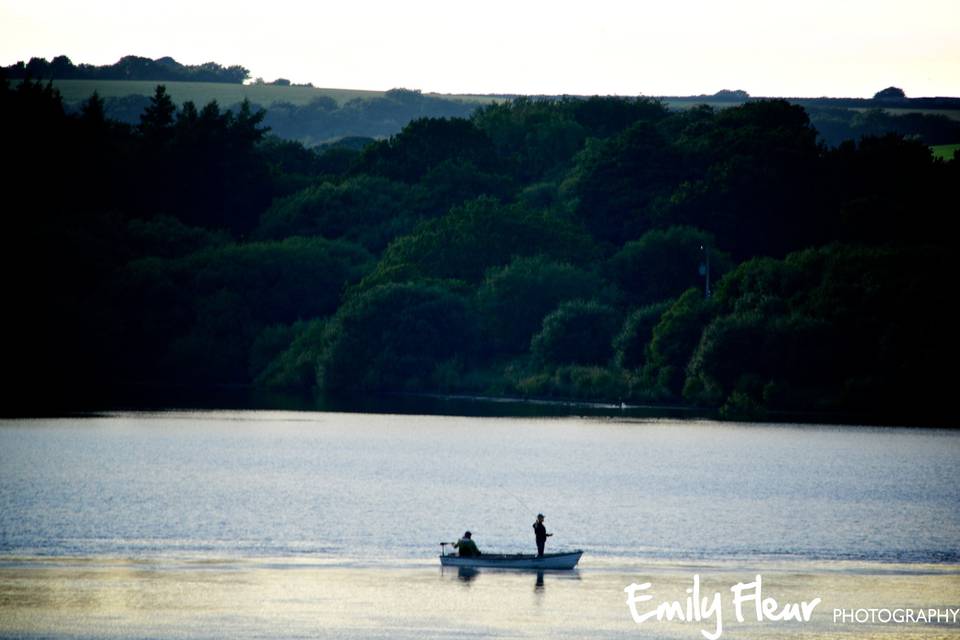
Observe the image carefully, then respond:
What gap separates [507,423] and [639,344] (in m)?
17.6

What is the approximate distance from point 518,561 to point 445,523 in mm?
15774

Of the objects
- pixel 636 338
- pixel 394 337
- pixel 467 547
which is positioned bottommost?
pixel 394 337

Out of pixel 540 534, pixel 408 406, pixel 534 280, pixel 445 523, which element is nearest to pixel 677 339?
pixel 534 280

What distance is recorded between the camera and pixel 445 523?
7862cm

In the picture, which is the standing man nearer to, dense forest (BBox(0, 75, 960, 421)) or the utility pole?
dense forest (BBox(0, 75, 960, 421))

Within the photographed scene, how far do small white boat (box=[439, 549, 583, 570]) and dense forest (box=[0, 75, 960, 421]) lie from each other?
7911 cm

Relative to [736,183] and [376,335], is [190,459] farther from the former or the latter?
[736,183]

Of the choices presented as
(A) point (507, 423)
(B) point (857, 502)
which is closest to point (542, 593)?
(B) point (857, 502)

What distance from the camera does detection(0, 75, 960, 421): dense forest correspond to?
14462 centimetres

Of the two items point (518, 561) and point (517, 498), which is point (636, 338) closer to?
point (517, 498)

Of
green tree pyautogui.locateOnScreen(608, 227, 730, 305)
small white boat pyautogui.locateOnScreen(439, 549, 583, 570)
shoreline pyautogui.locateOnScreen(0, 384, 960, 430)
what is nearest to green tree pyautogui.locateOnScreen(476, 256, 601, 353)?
green tree pyautogui.locateOnScreen(608, 227, 730, 305)

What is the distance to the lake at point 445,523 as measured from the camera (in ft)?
180

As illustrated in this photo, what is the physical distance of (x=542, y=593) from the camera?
59469 millimetres

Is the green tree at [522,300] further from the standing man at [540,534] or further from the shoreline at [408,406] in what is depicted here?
the standing man at [540,534]
